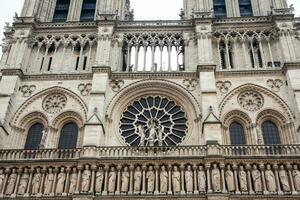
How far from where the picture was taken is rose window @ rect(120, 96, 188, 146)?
22.2 meters

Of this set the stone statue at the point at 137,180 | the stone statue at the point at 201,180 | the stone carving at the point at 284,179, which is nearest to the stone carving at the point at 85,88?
the stone statue at the point at 137,180

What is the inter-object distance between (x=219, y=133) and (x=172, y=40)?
8080 millimetres

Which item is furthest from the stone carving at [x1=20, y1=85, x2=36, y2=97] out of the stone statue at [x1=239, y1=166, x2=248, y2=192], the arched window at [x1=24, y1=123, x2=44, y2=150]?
the stone statue at [x1=239, y1=166, x2=248, y2=192]

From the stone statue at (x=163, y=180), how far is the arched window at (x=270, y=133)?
6.30 m

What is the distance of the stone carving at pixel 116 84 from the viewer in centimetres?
2394

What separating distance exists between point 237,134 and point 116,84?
7.81 m

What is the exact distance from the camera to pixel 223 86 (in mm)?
23562

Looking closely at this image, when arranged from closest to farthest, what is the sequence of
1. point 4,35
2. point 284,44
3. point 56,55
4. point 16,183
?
point 16,183
point 284,44
point 56,55
point 4,35

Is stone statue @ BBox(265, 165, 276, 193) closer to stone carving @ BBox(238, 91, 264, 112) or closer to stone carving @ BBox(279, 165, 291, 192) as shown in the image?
stone carving @ BBox(279, 165, 291, 192)

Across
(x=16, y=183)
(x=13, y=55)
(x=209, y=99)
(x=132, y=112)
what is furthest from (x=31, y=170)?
(x=209, y=99)

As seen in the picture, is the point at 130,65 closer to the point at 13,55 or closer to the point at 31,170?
the point at 13,55

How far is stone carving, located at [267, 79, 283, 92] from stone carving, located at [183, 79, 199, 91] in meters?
4.32

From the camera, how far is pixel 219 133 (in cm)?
2083

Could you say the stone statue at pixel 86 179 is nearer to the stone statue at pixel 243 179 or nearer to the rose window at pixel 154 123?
the rose window at pixel 154 123
